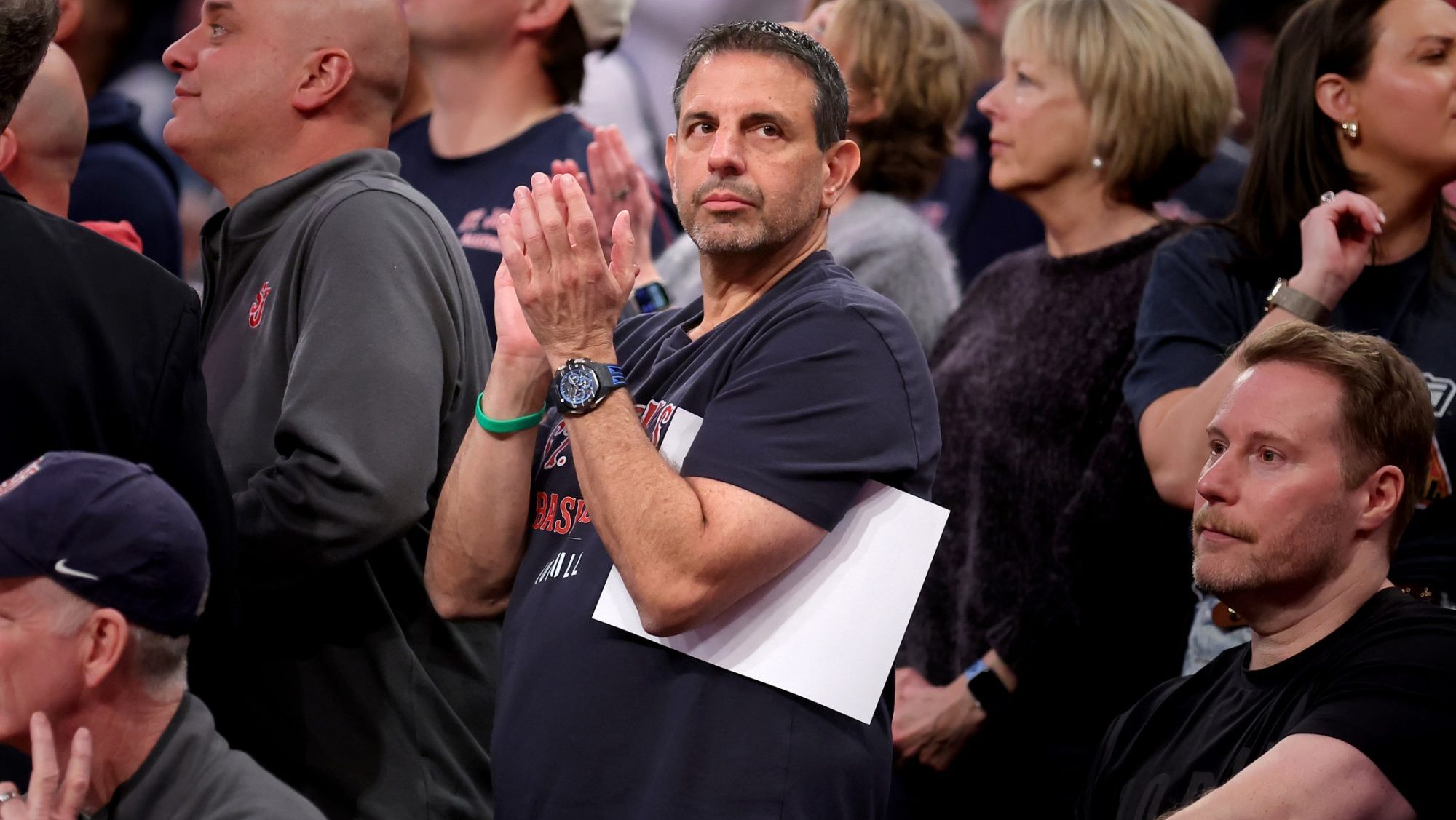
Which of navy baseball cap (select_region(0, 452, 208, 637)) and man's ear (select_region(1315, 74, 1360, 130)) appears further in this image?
man's ear (select_region(1315, 74, 1360, 130))

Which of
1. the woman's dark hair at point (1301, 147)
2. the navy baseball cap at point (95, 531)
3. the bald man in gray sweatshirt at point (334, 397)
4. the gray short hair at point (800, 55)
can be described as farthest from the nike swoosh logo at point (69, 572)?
the woman's dark hair at point (1301, 147)

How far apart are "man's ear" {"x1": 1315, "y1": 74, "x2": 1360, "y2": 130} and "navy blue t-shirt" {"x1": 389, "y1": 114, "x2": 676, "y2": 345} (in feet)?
5.72

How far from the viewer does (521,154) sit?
4250mm

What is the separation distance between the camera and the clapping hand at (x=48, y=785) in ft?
6.59

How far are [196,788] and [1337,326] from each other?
2.21 meters

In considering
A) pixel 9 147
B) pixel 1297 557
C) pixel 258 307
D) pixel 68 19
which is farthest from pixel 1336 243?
pixel 68 19

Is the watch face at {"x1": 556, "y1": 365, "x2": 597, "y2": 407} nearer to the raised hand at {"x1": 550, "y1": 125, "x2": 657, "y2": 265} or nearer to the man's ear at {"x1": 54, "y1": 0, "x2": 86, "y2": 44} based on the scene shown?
the raised hand at {"x1": 550, "y1": 125, "x2": 657, "y2": 265}

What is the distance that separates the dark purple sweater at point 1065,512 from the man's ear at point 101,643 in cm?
210

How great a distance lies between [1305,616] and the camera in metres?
2.65

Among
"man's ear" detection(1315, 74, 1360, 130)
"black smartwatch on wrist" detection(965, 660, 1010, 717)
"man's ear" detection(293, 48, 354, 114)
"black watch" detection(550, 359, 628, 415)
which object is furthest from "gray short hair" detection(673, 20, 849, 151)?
"black smartwatch on wrist" detection(965, 660, 1010, 717)

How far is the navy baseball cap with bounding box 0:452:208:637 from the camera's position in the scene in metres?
2.15

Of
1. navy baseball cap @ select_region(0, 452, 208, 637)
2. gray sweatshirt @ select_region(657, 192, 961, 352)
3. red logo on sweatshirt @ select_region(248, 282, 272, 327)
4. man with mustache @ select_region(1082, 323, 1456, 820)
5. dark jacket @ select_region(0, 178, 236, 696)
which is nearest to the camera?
navy baseball cap @ select_region(0, 452, 208, 637)

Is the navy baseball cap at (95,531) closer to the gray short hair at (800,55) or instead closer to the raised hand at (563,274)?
the raised hand at (563,274)

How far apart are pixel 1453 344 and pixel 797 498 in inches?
60.4
